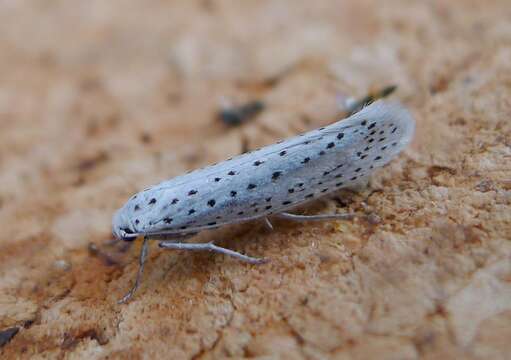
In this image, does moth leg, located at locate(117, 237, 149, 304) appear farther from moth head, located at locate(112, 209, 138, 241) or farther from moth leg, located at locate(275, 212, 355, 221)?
moth leg, located at locate(275, 212, 355, 221)

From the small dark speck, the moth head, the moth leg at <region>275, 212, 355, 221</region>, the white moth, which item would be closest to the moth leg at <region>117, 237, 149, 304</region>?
the white moth

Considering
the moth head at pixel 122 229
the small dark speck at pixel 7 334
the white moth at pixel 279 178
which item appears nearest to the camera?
the small dark speck at pixel 7 334

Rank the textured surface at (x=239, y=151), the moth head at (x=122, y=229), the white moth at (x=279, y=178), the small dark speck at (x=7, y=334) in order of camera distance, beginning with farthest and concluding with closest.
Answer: the moth head at (x=122, y=229), the white moth at (x=279, y=178), the small dark speck at (x=7, y=334), the textured surface at (x=239, y=151)

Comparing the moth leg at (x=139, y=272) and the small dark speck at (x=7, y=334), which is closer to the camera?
the small dark speck at (x=7, y=334)

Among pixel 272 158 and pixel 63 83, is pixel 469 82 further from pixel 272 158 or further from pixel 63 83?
pixel 63 83

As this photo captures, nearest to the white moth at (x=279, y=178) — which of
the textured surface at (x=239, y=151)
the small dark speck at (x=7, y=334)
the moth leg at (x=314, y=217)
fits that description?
the moth leg at (x=314, y=217)

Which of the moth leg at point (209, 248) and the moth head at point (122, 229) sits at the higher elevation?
the moth leg at point (209, 248)

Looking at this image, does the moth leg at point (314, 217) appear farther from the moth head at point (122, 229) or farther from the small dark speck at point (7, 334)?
the small dark speck at point (7, 334)

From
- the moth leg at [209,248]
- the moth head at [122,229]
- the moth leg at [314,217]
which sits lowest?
the moth head at [122,229]
